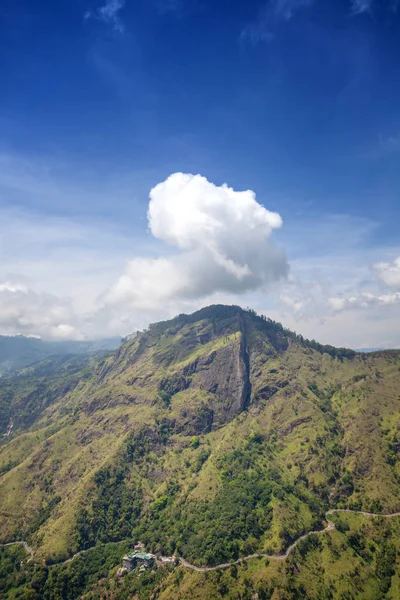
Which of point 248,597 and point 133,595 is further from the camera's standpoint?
point 133,595

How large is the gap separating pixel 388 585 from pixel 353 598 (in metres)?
20.2

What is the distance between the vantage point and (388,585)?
570 feet

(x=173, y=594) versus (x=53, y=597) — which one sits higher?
(x=173, y=594)

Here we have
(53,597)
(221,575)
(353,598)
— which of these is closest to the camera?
(353,598)

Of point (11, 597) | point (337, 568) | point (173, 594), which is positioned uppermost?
point (337, 568)

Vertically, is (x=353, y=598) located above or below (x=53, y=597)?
above

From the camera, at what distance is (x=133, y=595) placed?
187 metres

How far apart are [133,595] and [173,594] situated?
2715 cm

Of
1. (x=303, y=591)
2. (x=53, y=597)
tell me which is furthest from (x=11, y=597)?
(x=303, y=591)

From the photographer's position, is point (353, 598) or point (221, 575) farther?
point (221, 575)

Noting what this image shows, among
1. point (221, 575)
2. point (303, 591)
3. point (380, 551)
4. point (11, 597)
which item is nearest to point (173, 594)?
point (221, 575)

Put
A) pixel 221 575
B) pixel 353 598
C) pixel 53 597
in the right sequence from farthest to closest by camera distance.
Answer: pixel 53 597
pixel 221 575
pixel 353 598

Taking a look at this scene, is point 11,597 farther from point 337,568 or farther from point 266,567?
point 337,568

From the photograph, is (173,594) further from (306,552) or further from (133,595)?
(306,552)
